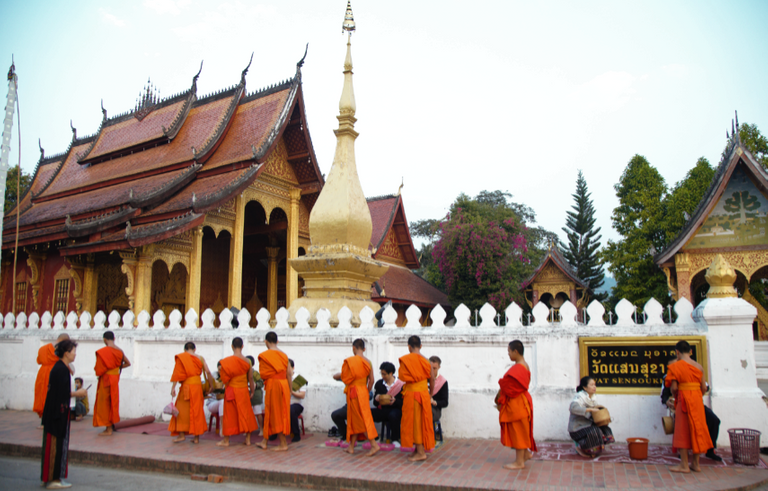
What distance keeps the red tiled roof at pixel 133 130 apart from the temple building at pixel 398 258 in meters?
7.30

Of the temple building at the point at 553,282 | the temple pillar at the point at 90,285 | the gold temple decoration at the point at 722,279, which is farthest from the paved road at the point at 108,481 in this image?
the temple building at the point at 553,282

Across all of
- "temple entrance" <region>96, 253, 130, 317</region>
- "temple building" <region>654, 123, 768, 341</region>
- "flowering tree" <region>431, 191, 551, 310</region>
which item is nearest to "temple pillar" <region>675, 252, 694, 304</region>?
"temple building" <region>654, 123, 768, 341</region>

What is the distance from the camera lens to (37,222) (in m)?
14.9

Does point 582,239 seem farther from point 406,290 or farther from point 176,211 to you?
point 176,211

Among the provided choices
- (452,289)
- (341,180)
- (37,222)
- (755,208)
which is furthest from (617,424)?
(37,222)

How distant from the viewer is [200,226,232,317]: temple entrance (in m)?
16.8

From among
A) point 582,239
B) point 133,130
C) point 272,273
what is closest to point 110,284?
point 272,273

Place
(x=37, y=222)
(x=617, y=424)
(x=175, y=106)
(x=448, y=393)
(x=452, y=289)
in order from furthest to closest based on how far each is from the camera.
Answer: (x=452, y=289), (x=175, y=106), (x=37, y=222), (x=448, y=393), (x=617, y=424)

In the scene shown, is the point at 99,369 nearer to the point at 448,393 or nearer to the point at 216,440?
the point at 216,440

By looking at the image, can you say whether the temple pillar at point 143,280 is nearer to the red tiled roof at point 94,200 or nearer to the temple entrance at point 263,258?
the red tiled roof at point 94,200

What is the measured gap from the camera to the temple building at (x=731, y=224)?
12.7 meters

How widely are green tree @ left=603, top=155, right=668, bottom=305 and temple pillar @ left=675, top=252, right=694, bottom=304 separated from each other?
176 inches

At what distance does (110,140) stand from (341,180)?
1479cm

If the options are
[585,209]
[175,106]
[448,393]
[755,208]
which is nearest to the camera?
[448,393]
